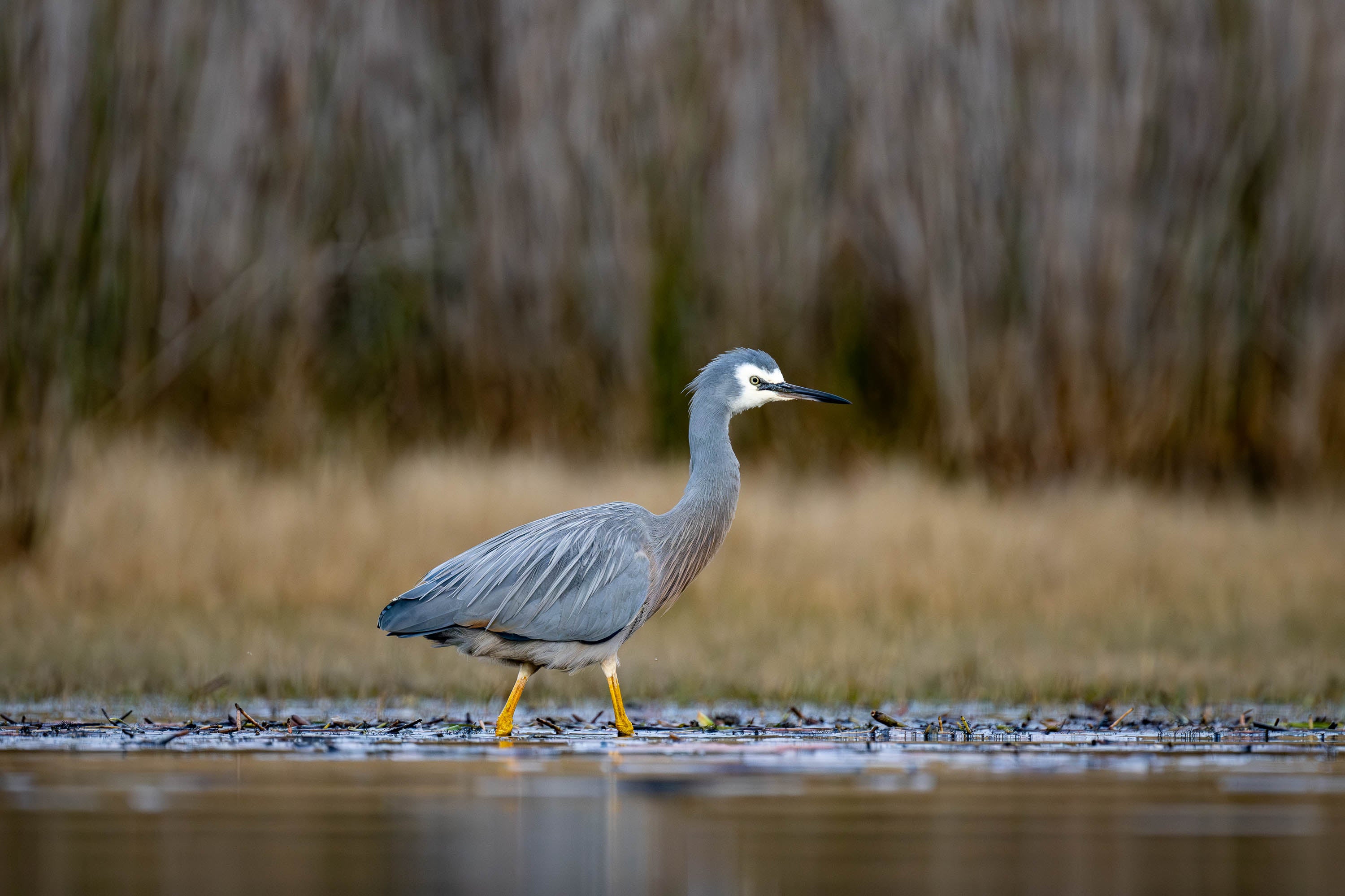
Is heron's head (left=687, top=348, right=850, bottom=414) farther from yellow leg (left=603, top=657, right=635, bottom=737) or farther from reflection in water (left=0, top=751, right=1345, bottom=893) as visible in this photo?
reflection in water (left=0, top=751, right=1345, bottom=893)

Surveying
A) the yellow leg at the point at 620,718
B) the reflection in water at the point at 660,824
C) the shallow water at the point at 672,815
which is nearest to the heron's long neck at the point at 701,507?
the yellow leg at the point at 620,718

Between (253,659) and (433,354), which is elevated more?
(433,354)

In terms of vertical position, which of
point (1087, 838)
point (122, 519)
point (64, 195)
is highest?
point (64, 195)

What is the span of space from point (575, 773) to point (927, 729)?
1886 millimetres

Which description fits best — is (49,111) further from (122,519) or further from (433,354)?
(433,354)

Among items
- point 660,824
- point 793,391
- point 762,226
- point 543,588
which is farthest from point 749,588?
point 660,824

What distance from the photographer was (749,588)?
13.1 metres

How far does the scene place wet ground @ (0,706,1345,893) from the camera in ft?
15.6

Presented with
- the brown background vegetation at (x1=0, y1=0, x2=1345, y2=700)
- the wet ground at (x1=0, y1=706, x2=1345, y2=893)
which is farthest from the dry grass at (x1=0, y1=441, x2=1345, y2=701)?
the wet ground at (x1=0, y1=706, x2=1345, y2=893)

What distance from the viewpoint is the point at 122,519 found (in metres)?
13.3

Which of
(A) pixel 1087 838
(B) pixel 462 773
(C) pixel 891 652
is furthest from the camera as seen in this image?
(C) pixel 891 652

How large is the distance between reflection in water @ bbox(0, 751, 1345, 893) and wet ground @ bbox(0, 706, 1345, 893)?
15 millimetres

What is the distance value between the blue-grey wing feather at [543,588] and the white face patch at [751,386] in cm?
84

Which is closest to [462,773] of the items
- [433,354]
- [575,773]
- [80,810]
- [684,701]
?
[575,773]
